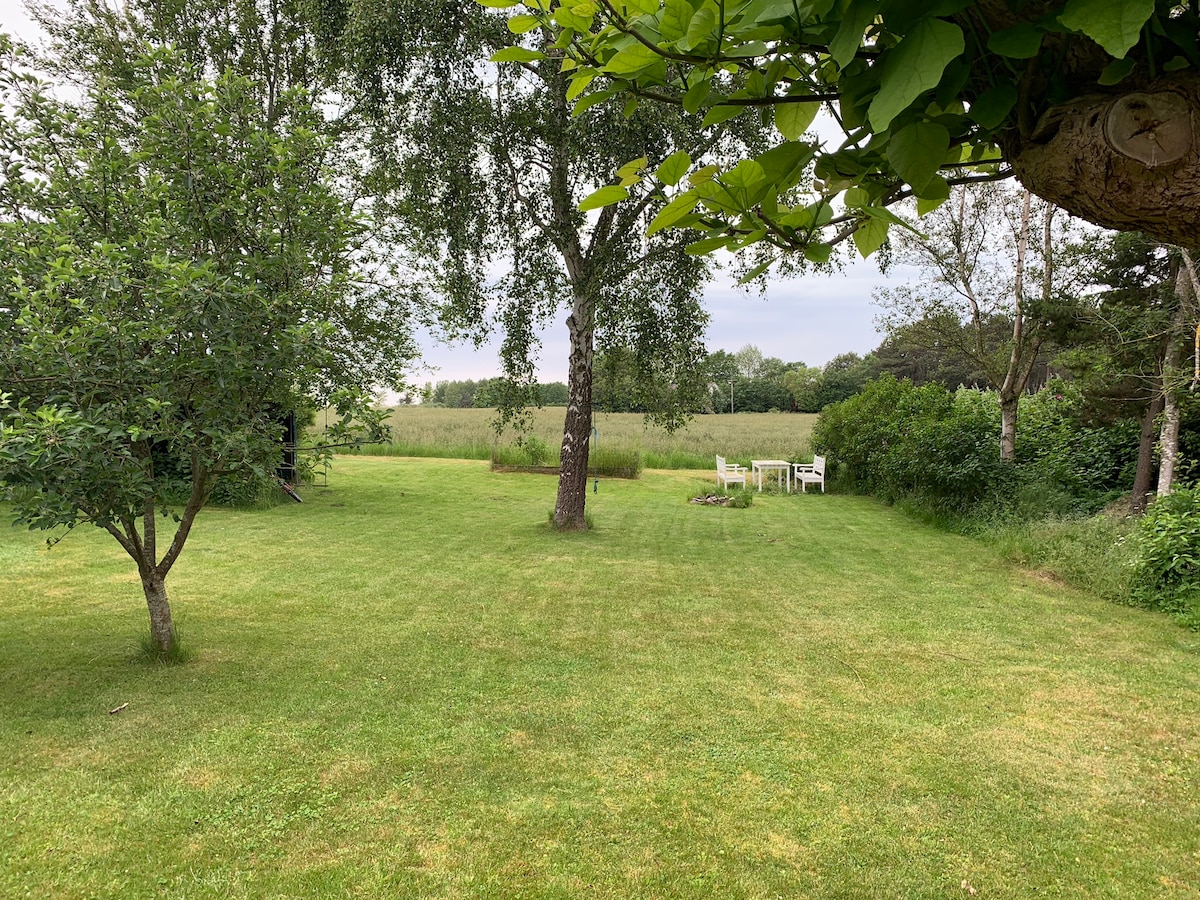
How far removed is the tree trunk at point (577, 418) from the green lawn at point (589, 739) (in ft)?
10.7

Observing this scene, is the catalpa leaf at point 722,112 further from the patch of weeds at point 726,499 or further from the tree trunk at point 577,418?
the patch of weeds at point 726,499

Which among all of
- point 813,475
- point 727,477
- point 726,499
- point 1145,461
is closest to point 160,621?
point 1145,461

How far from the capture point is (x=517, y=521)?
11.5 meters

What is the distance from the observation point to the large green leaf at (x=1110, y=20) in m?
0.53

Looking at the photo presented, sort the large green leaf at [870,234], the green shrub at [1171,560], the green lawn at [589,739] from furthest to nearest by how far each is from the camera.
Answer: the green shrub at [1171,560], the green lawn at [589,739], the large green leaf at [870,234]

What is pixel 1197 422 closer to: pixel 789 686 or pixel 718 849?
pixel 789 686

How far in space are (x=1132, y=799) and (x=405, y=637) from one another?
4.68m

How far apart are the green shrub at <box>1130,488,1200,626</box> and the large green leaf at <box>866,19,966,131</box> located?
297 inches

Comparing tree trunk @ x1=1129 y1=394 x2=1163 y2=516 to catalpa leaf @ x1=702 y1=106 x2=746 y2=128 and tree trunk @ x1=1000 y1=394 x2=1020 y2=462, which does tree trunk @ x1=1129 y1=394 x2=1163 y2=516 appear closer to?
tree trunk @ x1=1000 y1=394 x2=1020 y2=462

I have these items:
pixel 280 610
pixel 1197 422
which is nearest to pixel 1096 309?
pixel 1197 422

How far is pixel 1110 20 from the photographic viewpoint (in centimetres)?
55

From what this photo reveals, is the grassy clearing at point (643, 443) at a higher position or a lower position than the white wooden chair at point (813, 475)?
higher

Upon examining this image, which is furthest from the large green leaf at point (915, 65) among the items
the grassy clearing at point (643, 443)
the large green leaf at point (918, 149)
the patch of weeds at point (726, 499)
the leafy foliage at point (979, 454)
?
the grassy clearing at point (643, 443)

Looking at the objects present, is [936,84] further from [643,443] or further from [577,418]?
[643,443]
